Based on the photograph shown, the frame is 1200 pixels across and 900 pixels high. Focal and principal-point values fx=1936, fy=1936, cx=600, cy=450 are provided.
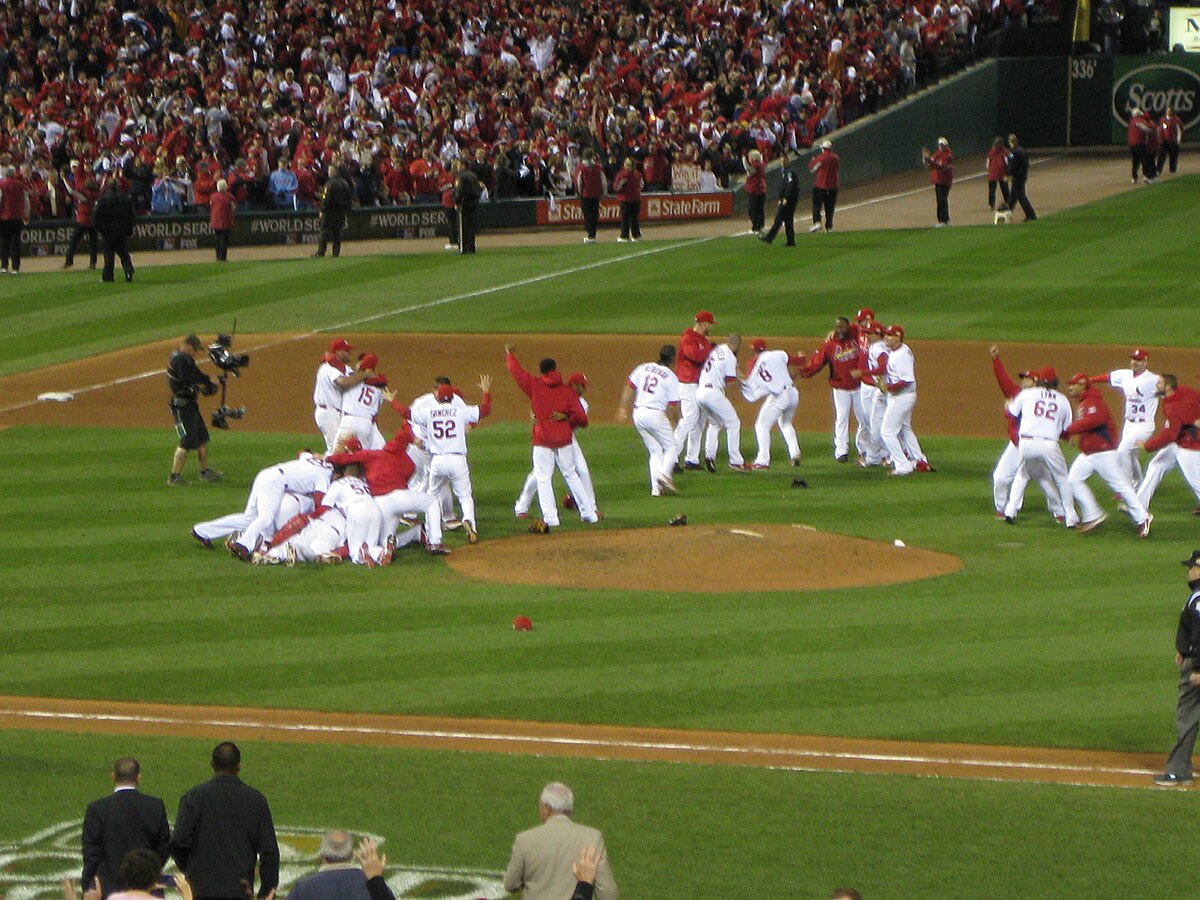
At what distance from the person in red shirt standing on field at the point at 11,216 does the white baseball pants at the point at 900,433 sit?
18239 mm

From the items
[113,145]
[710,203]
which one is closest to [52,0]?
[113,145]

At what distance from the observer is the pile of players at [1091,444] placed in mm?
18594

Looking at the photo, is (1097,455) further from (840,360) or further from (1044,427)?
(840,360)

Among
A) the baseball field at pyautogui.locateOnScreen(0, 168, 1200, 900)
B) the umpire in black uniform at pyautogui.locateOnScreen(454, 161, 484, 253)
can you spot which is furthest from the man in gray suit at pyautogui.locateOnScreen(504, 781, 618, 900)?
the umpire in black uniform at pyautogui.locateOnScreen(454, 161, 484, 253)

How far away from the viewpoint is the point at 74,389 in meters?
27.1

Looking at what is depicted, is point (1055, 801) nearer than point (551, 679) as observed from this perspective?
Yes

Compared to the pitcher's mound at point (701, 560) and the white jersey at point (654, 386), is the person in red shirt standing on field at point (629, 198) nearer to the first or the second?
the white jersey at point (654, 386)

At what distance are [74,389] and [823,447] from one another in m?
10.7

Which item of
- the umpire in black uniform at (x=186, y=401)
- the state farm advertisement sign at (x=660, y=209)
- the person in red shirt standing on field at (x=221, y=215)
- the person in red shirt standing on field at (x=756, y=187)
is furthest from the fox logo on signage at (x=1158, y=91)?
the umpire in black uniform at (x=186, y=401)

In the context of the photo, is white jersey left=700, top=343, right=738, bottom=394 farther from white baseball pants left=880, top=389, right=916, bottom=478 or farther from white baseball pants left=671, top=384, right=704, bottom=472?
white baseball pants left=880, top=389, right=916, bottom=478

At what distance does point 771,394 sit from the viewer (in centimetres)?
2192

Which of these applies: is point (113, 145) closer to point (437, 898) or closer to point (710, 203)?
point (710, 203)

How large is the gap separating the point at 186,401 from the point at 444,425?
3882 millimetres

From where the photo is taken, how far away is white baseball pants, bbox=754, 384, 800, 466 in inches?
864
